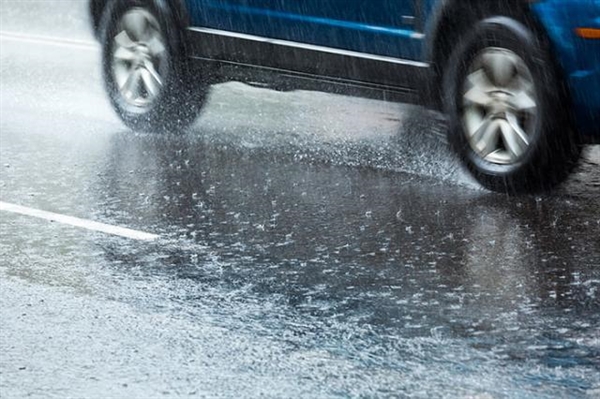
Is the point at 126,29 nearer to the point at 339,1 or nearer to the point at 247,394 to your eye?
the point at 339,1

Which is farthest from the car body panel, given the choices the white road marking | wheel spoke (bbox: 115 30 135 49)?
the white road marking

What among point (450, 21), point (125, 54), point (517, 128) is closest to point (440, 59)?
point (450, 21)

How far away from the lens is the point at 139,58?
33.1ft

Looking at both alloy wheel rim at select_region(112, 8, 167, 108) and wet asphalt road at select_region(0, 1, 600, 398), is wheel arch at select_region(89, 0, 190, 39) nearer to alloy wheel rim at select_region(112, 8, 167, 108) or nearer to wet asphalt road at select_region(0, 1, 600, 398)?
alloy wheel rim at select_region(112, 8, 167, 108)

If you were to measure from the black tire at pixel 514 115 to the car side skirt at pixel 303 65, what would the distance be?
0.83 ft

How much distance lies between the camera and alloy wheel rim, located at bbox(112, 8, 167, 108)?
392 inches

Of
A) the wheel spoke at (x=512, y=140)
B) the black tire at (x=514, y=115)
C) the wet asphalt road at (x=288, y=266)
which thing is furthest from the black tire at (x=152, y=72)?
the wheel spoke at (x=512, y=140)

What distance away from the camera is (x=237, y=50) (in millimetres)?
9438

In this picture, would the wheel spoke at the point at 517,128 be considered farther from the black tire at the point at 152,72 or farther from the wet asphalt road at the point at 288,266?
the black tire at the point at 152,72

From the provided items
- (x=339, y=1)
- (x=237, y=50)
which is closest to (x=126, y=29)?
(x=237, y=50)

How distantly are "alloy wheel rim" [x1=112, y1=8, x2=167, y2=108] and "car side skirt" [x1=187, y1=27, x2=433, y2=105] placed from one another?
0.30m

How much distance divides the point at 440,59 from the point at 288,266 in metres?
2.07

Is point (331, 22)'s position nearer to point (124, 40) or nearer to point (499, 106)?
point (499, 106)

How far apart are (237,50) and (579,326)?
4.09 m
